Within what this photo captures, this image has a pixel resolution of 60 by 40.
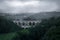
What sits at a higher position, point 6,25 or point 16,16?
point 16,16

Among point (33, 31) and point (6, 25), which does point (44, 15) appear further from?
point (6, 25)

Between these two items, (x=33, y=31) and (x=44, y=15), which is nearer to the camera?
(x=44, y=15)

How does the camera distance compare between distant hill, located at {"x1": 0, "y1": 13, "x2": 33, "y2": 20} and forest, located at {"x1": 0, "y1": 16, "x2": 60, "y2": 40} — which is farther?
forest, located at {"x1": 0, "y1": 16, "x2": 60, "y2": 40}

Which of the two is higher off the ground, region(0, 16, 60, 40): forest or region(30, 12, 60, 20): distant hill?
region(30, 12, 60, 20): distant hill

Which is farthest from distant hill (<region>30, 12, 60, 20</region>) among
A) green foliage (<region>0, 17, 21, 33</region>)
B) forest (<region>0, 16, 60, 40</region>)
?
green foliage (<region>0, 17, 21, 33</region>)

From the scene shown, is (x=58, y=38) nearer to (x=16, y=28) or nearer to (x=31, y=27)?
(x=31, y=27)

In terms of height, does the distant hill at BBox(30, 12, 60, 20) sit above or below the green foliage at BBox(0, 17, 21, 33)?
above

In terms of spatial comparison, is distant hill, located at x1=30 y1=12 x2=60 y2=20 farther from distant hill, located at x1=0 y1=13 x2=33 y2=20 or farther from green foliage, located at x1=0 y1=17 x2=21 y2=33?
green foliage, located at x1=0 y1=17 x2=21 y2=33

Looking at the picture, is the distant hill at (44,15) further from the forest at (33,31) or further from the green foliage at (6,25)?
the green foliage at (6,25)

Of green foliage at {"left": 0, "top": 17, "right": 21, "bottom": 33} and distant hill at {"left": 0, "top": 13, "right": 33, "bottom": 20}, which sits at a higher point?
distant hill at {"left": 0, "top": 13, "right": 33, "bottom": 20}

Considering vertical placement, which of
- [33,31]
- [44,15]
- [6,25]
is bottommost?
[33,31]

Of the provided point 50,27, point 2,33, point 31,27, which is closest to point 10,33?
point 2,33

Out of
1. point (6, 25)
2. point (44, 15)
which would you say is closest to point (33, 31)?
point (44, 15)
